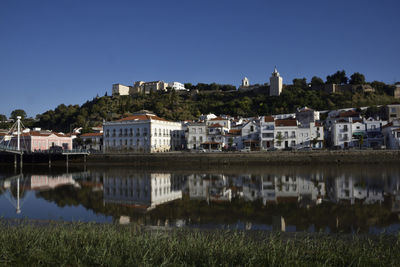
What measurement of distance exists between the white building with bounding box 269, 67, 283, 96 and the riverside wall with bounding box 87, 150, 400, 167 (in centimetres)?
5586

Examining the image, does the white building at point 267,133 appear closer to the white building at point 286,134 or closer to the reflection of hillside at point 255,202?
the white building at point 286,134

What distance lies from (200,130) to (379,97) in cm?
5710

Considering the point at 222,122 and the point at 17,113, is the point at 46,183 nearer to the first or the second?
the point at 222,122

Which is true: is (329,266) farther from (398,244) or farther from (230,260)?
(398,244)

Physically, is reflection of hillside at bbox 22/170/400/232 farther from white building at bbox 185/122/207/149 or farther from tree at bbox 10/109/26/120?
tree at bbox 10/109/26/120

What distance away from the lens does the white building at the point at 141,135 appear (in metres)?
56.7

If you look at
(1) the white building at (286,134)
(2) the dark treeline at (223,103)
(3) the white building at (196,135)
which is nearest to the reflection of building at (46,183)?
(3) the white building at (196,135)

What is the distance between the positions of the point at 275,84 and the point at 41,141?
66.1 meters

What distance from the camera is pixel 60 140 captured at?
66688 millimetres

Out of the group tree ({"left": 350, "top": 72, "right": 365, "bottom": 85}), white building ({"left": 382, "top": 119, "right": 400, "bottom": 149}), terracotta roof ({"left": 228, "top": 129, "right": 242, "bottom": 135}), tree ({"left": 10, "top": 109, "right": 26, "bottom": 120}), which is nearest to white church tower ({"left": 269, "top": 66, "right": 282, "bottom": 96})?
tree ({"left": 350, "top": 72, "right": 365, "bottom": 85})

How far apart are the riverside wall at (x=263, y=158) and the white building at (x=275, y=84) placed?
55862 millimetres

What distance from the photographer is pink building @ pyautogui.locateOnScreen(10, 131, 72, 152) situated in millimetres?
62219

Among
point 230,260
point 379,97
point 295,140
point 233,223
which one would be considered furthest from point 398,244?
point 379,97

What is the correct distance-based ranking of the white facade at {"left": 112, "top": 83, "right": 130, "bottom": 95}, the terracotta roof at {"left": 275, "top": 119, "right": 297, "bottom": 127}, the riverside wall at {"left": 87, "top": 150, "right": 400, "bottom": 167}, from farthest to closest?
the white facade at {"left": 112, "top": 83, "right": 130, "bottom": 95} < the terracotta roof at {"left": 275, "top": 119, "right": 297, "bottom": 127} < the riverside wall at {"left": 87, "top": 150, "right": 400, "bottom": 167}
